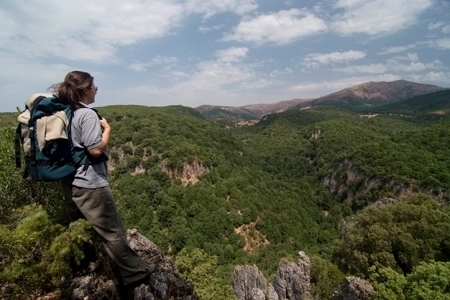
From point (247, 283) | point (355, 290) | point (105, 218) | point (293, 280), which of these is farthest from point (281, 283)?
point (105, 218)

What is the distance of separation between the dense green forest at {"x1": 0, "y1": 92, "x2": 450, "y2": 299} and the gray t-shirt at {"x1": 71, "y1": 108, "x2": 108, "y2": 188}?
744 mm

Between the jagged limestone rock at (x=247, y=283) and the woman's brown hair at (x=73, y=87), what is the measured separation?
29279 millimetres

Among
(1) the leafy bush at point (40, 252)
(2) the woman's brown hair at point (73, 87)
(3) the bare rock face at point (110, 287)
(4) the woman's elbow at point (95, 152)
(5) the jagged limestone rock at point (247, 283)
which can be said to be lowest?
(5) the jagged limestone rock at point (247, 283)

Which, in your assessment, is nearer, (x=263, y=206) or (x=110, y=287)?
(x=110, y=287)

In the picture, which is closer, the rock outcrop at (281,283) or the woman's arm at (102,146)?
the woman's arm at (102,146)

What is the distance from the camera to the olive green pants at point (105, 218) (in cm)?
441

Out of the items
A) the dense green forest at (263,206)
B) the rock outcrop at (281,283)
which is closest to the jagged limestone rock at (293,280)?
the rock outcrop at (281,283)

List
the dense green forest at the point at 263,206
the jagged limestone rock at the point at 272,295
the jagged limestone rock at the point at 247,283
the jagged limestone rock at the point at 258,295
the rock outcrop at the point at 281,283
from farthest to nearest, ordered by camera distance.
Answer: the jagged limestone rock at the point at 247,283 < the jagged limestone rock at the point at 272,295 < the jagged limestone rock at the point at 258,295 < the rock outcrop at the point at 281,283 < the dense green forest at the point at 263,206

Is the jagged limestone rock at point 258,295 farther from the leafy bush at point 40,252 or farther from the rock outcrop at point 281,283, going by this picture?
the leafy bush at point 40,252

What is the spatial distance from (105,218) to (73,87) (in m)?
1.91

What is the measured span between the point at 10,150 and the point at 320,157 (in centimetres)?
10747

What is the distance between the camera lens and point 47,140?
13.3ft

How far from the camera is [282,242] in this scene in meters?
61.5

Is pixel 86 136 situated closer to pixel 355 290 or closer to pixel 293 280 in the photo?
pixel 355 290
